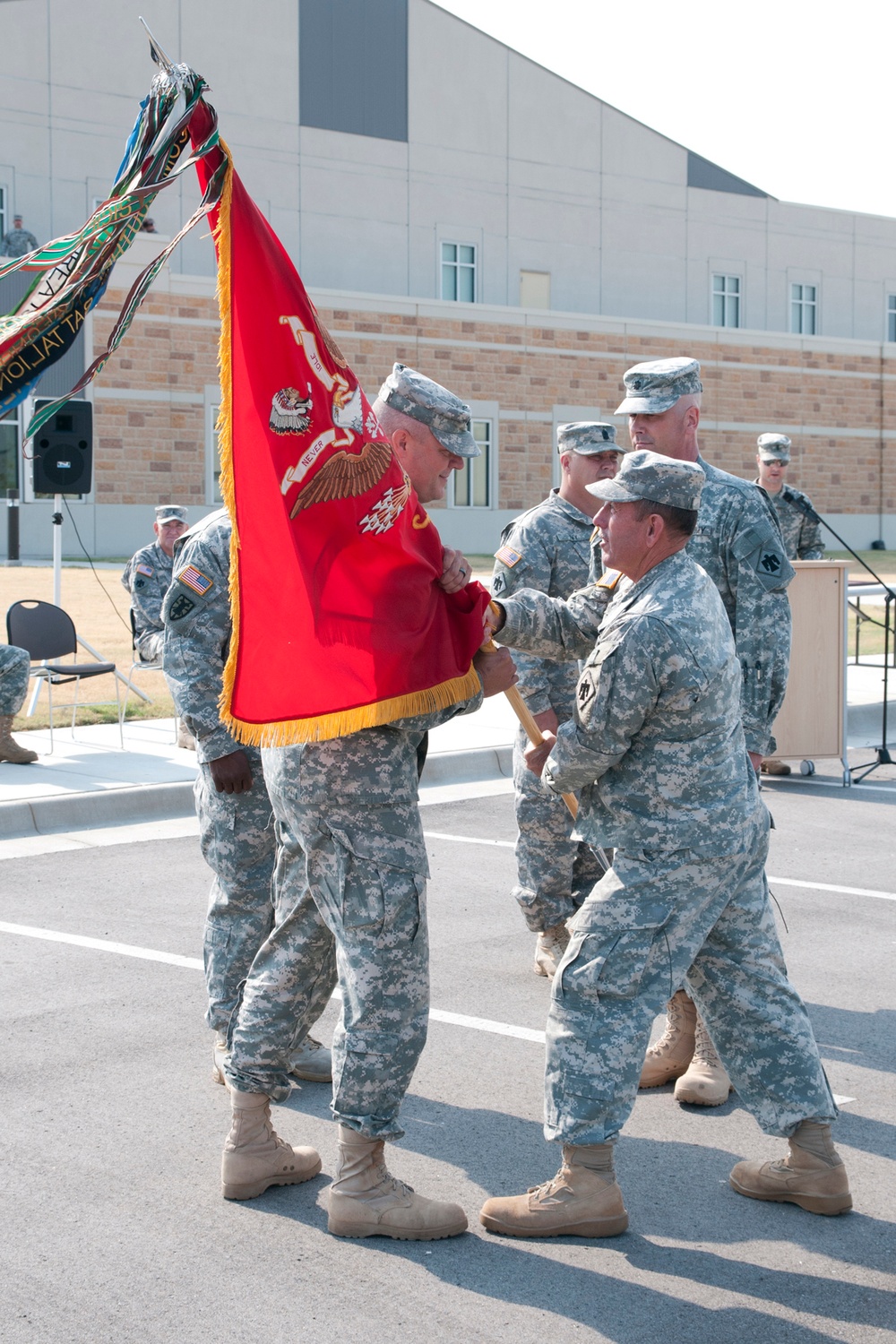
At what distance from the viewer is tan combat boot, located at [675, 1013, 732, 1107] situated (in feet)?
16.1

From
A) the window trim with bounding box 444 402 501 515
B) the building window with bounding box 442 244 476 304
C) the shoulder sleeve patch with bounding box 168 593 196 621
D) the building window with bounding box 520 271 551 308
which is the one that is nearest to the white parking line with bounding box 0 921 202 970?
the shoulder sleeve patch with bounding box 168 593 196 621

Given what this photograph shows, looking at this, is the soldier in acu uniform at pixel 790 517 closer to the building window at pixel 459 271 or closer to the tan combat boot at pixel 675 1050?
the tan combat boot at pixel 675 1050

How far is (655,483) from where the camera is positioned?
3.98 metres

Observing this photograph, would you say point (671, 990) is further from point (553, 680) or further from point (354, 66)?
point (354, 66)

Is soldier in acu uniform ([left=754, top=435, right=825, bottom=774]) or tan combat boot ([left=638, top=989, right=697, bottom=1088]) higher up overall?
soldier in acu uniform ([left=754, top=435, right=825, bottom=774])

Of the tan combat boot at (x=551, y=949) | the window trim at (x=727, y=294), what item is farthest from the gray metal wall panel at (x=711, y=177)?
the tan combat boot at (x=551, y=949)

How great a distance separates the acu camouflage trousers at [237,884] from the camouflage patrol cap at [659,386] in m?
1.71

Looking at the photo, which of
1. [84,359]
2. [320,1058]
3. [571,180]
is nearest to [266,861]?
[320,1058]

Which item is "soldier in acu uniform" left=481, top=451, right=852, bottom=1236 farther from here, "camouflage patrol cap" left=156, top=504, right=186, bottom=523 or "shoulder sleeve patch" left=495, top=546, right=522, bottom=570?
"camouflage patrol cap" left=156, top=504, right=186, bottom=523

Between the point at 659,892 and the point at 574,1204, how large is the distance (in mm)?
845

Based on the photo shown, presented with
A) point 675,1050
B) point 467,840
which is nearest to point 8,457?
point 467,840

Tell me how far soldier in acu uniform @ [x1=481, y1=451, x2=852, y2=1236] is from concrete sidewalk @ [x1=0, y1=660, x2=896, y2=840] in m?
6.15

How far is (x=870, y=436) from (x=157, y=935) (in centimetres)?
4086

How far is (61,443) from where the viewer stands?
14.7 meters
